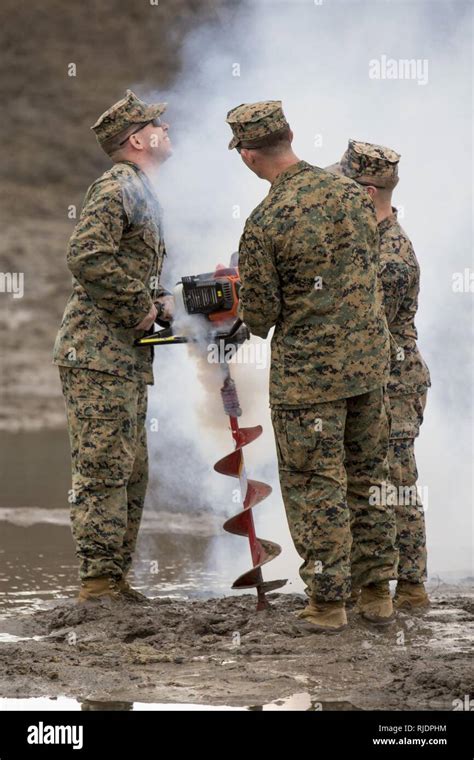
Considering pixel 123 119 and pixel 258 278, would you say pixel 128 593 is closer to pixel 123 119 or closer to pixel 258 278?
pixel 258 278

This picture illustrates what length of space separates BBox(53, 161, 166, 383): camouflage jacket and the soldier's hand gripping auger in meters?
0.12

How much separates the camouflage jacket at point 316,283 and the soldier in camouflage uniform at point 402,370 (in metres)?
0.55

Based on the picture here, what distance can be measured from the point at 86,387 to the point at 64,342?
22 centimetres

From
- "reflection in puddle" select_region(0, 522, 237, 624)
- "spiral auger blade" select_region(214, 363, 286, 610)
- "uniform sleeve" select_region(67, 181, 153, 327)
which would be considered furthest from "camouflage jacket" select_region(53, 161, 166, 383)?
"reflection in puddle" select_region(0, 522, 237, 624)

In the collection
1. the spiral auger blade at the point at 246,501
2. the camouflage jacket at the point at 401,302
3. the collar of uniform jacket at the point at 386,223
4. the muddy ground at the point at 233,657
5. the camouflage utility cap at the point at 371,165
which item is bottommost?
the muddy ground at the point at 233,657

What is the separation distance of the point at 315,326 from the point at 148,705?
5.05 feet

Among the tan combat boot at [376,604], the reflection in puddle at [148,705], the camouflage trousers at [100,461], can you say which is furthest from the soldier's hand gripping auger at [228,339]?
the reflection in puddle at [148,705]

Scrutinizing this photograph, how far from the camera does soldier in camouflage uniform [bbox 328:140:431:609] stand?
5.02 m

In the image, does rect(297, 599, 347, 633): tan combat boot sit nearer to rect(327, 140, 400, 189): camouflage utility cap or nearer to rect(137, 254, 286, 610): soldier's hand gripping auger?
rect(137, 254, 286, 610): soldier's hand gripping auger

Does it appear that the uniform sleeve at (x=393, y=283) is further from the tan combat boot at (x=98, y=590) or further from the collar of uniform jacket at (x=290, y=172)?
the tan combat boot at (x=98, y=590)

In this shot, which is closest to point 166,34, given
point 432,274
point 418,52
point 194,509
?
point 418,52

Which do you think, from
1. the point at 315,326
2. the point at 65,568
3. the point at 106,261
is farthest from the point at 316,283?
the point at 65,568

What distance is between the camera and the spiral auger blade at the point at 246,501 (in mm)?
→ 4984

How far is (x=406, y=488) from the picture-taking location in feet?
16.6
